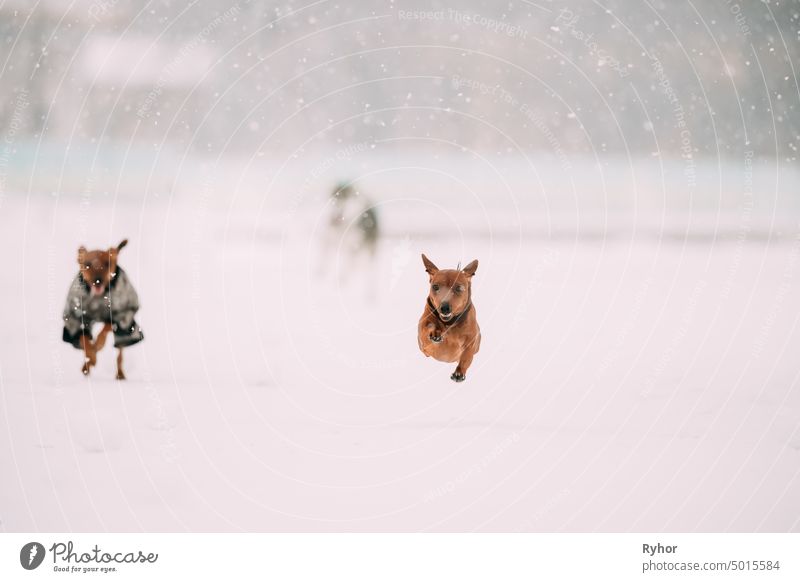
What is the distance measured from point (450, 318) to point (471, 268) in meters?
0.30

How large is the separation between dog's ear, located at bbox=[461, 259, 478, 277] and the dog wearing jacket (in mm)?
2221

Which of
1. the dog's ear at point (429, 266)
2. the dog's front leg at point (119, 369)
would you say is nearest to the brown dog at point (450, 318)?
the dog's ear at point (429, 266)

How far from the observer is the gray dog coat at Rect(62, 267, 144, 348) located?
4.57m

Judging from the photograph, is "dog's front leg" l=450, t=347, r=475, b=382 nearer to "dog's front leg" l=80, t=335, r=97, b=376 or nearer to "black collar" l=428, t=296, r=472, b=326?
"black collar" l=428, t=296, r=472, b=326

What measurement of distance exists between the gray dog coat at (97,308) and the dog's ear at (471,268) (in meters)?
2.22

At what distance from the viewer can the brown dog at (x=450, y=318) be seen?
3.86 m

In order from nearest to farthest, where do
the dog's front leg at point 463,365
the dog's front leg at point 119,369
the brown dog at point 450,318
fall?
1. the brown dog at point 450,318
2. the dog's front leg at point 463,365
3. the dog's front leg at point 119,369

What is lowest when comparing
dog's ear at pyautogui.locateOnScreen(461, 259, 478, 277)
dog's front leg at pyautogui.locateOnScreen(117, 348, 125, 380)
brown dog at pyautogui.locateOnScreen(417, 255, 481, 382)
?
dog's front leg at pyautogui.locateOnScreen(117, 348, 125, 380)

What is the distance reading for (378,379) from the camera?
491cm

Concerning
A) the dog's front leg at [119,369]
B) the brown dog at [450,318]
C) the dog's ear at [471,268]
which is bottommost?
the dog's front leg at [119,369]

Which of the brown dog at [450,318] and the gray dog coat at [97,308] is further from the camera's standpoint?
the gray dog coat at [97,308]

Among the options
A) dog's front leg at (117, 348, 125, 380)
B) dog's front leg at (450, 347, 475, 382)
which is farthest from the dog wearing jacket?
dog's front leg at (450, 347, 475, 382)

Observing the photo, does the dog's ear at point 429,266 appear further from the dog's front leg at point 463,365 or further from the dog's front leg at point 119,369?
the dog's front leg at point 119,369

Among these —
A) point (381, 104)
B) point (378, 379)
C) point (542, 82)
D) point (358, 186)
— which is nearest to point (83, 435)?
point (378, 379)
